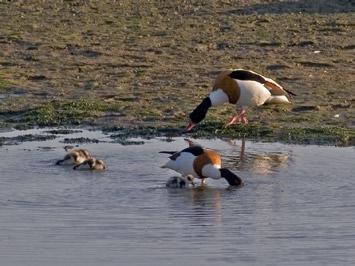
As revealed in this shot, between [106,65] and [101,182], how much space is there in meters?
6.34

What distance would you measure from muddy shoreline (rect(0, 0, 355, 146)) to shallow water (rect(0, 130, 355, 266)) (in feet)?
3.40

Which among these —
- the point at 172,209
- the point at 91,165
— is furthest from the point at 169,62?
the point at 172,209

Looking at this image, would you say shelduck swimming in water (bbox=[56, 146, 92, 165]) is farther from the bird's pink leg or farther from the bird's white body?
the bird's pink leg

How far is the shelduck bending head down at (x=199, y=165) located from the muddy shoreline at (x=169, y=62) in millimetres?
2102

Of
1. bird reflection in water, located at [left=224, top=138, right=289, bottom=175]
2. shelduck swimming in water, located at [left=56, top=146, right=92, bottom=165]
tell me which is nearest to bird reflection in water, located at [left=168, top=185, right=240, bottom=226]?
bird reflection in water, located at [left=224, top=138, right=289, bottom=175]

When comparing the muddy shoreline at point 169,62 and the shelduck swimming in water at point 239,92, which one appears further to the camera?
the muddy shoreline at point 169,62

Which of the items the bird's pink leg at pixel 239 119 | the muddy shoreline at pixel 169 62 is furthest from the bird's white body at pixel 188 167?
the bird's pink leg at pixel 239 119

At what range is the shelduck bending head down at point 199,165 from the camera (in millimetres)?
11695

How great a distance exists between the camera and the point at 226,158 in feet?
43.0

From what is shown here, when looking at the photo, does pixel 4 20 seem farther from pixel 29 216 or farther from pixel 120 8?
pixel 29 216

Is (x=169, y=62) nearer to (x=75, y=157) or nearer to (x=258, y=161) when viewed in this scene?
(x=258, y=161)

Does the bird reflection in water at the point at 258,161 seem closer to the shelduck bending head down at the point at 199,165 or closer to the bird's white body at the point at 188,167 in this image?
the shelduck bending head down at the point at 199,165

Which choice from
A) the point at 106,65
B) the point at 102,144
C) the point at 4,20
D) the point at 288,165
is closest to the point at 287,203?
the point at 288,165

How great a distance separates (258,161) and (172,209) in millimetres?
2266
